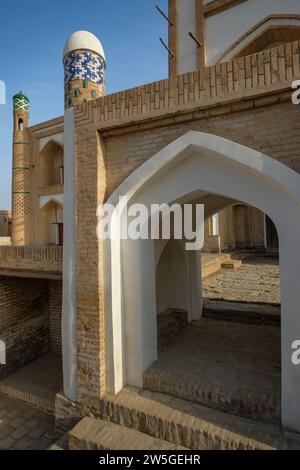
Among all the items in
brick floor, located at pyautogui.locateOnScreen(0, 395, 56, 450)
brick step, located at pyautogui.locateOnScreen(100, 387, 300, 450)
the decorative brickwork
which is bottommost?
Answer: brick floor, located at pyautogui.locateOnScreen(0, 395, 56, 450)

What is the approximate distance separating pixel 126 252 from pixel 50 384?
321 centimetres

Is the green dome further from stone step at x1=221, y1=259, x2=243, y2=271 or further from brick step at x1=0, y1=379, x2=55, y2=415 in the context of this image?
brick step at x1=0, y1=379, x2=55, y2=415

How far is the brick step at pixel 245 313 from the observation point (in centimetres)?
555

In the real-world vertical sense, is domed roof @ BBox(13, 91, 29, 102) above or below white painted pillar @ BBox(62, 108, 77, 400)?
above

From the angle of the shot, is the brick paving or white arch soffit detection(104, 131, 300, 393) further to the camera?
the brick paving

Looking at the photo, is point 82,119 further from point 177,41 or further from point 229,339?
point 177,41

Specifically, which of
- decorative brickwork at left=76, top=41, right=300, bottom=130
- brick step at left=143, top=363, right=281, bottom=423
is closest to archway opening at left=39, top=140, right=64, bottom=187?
decorative brickwork at left=76, top=41, right=300, bottom=130

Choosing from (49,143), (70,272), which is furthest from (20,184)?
(70,272)

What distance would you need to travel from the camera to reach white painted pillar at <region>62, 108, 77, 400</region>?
3.67m

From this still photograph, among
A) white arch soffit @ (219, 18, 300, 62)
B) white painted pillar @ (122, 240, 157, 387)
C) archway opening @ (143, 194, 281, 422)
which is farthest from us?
white arch soffit @ (219, 18, 300, 62)

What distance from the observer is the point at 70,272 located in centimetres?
368

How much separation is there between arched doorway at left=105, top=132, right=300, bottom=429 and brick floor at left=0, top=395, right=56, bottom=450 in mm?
1534

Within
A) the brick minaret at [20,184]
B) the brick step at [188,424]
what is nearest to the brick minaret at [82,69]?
the brick step at [188,424]

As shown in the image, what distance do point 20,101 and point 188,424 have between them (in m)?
16.7
